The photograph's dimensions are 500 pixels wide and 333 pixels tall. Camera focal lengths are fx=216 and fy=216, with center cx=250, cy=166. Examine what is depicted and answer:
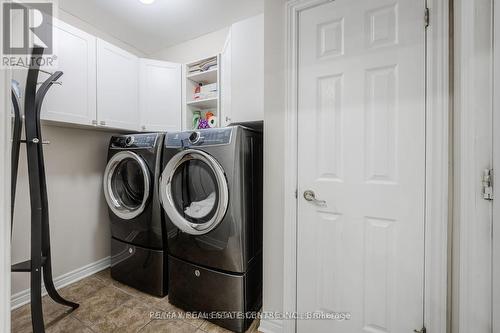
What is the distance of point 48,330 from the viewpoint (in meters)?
1.48

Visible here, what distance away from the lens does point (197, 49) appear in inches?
101

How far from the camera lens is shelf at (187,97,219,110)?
90.2 inches

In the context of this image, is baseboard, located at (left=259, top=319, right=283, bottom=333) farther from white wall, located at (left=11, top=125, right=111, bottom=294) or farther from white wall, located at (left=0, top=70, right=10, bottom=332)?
white wall, located at (left=11, top=125, right=111, bottom=294)

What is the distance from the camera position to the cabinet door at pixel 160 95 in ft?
7.48

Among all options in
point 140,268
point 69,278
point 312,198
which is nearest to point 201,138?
point 312,198

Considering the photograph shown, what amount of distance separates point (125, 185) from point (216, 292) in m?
1.32

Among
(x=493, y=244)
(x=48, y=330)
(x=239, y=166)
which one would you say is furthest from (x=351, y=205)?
(x=48, y=330)

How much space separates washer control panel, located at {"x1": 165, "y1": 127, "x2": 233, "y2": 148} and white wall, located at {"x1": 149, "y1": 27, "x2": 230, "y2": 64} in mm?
1348

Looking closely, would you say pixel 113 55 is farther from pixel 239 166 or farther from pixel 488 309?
pixel 488 309

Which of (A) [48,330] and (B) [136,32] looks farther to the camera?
(B) [136,32]

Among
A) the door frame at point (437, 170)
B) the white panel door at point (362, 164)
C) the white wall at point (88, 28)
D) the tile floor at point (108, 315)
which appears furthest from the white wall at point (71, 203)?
the door frame at point (437, 170)

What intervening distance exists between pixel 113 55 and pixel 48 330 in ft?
7.33

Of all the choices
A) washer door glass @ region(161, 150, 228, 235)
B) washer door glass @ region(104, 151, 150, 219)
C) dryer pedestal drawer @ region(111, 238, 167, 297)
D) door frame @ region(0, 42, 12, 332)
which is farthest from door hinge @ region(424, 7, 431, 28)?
dryer pedestal drawer @ region(111, 238, 167, 297)

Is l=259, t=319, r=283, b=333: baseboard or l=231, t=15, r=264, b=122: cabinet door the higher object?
l=231, t=15, r=264, b=122: cabinet door
